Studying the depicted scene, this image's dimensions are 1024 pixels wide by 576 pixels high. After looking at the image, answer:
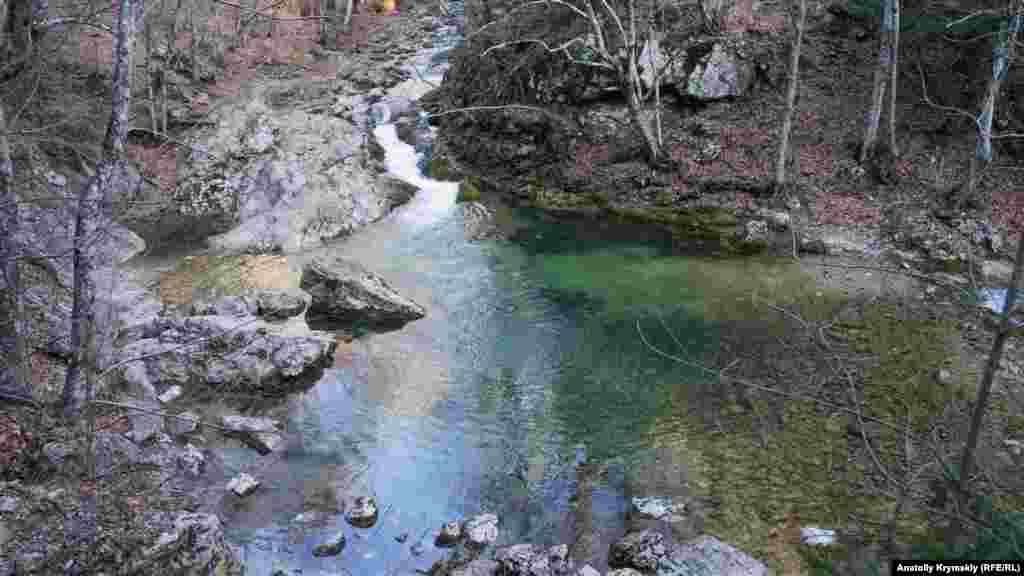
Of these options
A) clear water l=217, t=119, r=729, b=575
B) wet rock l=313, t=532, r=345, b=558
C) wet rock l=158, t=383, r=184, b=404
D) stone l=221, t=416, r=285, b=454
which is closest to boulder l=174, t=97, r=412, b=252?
clear water l=217, t=119, r=729, b=575

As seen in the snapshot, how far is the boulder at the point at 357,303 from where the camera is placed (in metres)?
15.6

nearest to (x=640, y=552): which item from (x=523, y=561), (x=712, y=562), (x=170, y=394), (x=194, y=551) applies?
(x=712, y=562)

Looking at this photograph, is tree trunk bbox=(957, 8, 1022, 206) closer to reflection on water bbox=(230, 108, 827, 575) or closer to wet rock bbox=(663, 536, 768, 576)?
reflection on water bbox=(230, 108, 827, 575)

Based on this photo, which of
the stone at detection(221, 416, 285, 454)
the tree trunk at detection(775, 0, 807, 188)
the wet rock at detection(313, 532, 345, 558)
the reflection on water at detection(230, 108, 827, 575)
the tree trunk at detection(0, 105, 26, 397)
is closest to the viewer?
the tree trunk at detection(0, 105, 26, 397)

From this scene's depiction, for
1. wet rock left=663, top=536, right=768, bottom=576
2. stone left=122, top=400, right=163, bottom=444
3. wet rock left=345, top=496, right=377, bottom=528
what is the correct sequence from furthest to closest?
stone left=122, top=400, right=163, bottom=444 → wet rock left=345, top=496, right=377, bottom=528 → wet rock left=663, top=536, right=768, bottom=576

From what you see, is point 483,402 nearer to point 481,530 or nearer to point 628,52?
point 481,530

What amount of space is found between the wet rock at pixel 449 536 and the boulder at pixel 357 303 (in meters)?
6.40

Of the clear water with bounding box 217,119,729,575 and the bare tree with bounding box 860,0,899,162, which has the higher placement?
the bare tree with bounding box 860,0,899,162

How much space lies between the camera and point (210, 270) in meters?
Result: 18.0

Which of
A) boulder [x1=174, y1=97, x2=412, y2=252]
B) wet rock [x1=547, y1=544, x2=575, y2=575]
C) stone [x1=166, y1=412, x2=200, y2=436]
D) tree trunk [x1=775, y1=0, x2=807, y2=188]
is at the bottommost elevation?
stone [x1=166, y1=412, x2=200, y2=436]

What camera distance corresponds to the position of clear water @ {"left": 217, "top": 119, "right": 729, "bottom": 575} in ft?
32.1

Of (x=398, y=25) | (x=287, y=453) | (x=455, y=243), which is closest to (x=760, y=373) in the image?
(x=287, y=453)

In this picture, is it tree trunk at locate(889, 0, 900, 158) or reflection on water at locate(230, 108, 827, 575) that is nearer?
reflection on water at locate(230, 108, 827, 575)

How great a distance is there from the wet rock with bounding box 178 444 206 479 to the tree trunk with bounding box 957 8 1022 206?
15.2 meters
